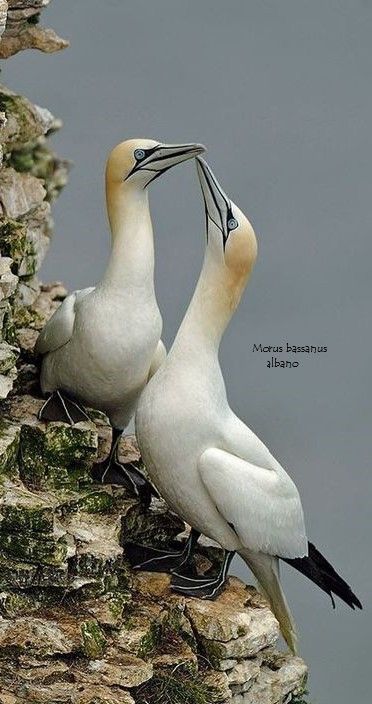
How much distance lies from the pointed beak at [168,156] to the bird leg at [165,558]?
186 centimetres

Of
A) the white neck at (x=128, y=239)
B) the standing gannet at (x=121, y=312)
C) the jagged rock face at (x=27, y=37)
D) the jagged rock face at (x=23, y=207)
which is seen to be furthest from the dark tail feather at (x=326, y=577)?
the jagged rock face at (x=27, y=37)

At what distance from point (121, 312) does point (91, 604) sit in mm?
A: 1501

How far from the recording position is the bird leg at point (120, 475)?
7.83 m

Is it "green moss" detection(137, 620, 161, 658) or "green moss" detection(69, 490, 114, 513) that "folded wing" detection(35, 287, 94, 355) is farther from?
"green moss" detection(137, 620, 161, 658)

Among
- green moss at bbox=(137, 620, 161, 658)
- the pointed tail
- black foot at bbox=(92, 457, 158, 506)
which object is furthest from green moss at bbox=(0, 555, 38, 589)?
the pointed tail

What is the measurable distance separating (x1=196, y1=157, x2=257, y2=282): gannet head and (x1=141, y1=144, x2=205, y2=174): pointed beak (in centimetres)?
13

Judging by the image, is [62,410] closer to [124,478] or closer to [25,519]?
[124,478]

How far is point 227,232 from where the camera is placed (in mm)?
7070

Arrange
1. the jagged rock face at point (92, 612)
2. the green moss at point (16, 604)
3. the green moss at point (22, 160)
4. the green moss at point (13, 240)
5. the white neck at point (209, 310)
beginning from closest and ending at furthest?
the jagged rock face at point (92, 612)
the green moss at point (16, 604)
the white neck at point (209, 310)
the green moss at point (13, 240)
the green moss at point (22, 160)

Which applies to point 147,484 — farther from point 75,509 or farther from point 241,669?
point 241,669

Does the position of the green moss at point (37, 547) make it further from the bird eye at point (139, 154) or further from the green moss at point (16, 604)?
the bird eye at point (139, 154)

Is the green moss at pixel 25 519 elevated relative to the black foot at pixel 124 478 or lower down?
elevated

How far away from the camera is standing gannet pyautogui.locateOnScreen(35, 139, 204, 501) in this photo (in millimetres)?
7473

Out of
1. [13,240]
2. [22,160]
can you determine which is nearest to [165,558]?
[13,240]
